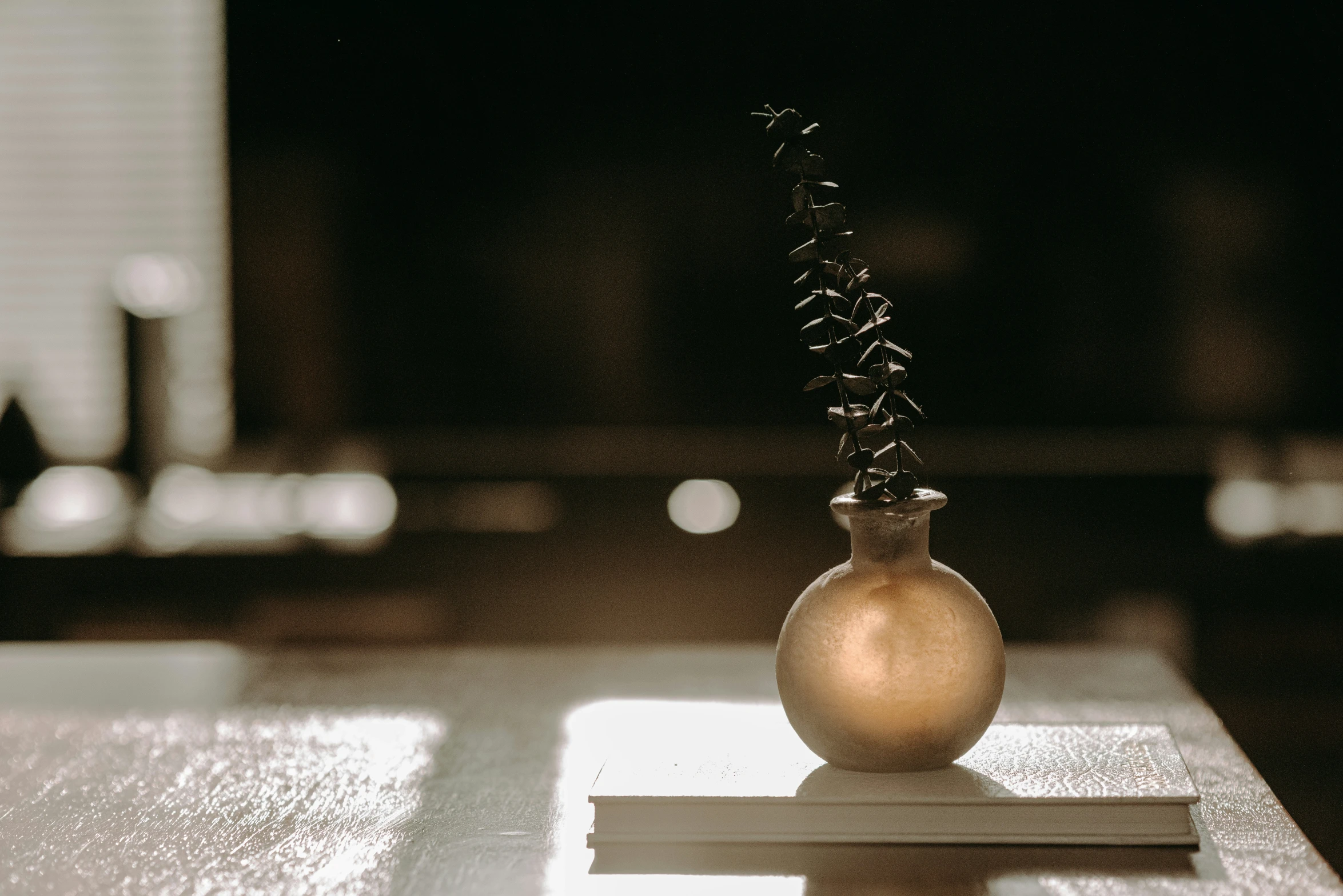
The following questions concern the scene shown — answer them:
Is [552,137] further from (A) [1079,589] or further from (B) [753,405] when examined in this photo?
→ (A) [1079,589]

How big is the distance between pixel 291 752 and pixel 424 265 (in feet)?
6.01

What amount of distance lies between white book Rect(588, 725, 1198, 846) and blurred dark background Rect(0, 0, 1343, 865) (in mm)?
1653

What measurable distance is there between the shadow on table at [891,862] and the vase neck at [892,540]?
14cm

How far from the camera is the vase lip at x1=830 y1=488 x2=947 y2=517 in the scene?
63cm

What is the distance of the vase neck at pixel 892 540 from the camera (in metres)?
0.64

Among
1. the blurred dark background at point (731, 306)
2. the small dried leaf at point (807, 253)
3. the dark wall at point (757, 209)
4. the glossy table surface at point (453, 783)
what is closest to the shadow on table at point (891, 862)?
the glossy table surface at point (453, 783)

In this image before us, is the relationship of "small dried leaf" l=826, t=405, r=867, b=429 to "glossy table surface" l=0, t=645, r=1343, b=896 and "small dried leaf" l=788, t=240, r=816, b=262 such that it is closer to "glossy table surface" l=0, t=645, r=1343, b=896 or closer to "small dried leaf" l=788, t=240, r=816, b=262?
"small dried leaf" l=788, t=240, r=816, b=262

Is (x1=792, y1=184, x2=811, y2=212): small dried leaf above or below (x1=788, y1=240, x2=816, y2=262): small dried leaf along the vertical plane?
above

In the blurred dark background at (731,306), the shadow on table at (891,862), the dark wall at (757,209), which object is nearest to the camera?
the shadow on table at (891,862)

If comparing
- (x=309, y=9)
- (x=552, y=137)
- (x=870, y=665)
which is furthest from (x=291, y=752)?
(x=309, y=9)

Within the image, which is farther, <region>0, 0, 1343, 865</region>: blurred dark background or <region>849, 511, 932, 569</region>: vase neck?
<region>0, 0, 1343, 865</region>: blurred dark background

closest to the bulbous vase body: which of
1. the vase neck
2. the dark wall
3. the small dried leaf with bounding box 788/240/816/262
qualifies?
the vase neck

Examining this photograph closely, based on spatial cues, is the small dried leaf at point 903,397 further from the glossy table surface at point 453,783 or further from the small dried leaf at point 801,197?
the glossy table surface at point 453,783

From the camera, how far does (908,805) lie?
612mm
